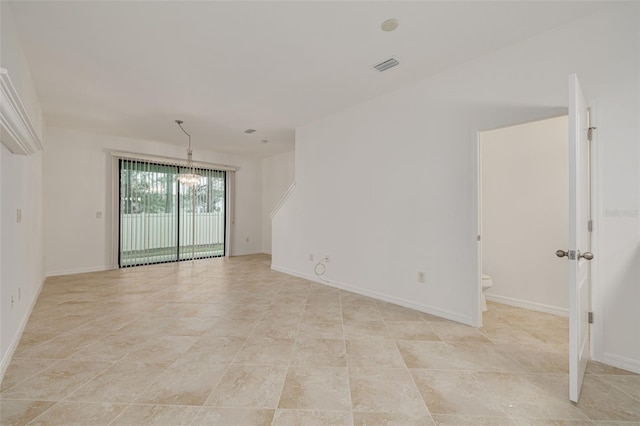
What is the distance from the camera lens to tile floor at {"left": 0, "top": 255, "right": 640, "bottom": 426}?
1.58 meters

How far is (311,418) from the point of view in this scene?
154 cm

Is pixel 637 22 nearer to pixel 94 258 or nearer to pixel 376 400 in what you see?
pixel 376 400

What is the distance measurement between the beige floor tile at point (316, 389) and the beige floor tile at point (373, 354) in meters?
0.18

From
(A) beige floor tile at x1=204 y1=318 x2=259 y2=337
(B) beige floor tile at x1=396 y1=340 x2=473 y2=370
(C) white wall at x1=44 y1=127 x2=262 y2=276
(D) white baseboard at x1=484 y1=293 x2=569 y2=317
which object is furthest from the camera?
(C) white wall at x1=44 y1=127 x2=262 y2=276

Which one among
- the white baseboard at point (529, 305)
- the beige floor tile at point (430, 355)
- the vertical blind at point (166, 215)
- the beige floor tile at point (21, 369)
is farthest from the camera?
the vertical blind at point (166, 215)

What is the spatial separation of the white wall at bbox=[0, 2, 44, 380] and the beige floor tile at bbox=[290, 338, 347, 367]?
2050mm

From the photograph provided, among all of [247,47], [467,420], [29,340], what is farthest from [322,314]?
[247,47]

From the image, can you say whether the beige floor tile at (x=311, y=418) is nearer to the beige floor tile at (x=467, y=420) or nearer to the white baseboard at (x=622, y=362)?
the beige floor tile at (x=467, y=420)

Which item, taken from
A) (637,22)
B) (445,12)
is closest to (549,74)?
(637,22)

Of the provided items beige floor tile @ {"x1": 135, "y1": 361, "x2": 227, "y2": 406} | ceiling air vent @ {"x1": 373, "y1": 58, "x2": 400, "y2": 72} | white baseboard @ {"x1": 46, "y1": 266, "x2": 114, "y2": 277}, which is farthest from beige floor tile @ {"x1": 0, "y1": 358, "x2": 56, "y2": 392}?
ceiling air vent @ {"x1": 373, "y1": 58, "x2": 400, "y2": 72}

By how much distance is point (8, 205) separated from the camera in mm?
2238

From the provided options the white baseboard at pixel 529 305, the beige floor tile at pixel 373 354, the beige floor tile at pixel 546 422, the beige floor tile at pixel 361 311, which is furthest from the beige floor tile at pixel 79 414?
the white baseboard at pixel 529 305

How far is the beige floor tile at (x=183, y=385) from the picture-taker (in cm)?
168

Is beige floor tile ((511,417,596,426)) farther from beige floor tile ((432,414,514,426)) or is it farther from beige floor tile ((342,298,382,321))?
beige floor tile ((342,298,382,321))
